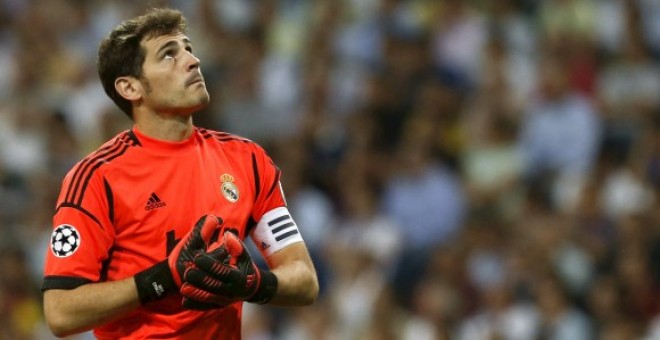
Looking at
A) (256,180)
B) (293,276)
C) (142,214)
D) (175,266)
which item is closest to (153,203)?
(142,214)

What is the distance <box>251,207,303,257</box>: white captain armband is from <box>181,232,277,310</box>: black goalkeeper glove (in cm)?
37

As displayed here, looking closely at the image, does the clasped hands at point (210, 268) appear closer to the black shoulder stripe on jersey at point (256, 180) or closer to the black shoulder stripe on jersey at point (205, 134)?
the black shoulder stripe on jersey at point (256, 180)

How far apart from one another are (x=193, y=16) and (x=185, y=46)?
23.4 ft

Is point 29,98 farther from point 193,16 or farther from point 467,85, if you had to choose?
point 467,85

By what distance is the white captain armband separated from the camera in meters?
4.31

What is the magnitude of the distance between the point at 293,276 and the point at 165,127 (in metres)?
0.63

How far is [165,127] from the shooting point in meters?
4.20

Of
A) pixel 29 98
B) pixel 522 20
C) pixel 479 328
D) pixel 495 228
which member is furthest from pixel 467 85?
pixel 29 98

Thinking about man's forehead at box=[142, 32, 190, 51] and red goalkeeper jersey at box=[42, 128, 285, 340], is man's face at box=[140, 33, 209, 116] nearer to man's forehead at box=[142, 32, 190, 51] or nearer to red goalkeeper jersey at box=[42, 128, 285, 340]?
man's forehead at box=[142, 32, 190, 51]

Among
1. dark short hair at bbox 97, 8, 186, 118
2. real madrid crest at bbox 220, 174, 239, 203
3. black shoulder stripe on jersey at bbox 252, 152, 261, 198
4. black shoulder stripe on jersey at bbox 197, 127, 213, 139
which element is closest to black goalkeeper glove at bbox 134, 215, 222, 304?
real madrid crest at bbox 220, 174, 239, 203

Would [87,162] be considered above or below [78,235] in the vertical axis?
above

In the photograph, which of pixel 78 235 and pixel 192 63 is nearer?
pixel 78 235

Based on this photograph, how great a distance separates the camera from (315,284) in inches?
168

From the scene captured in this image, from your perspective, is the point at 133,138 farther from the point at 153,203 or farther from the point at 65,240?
the point at 65,240
